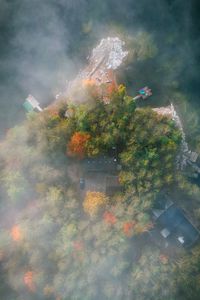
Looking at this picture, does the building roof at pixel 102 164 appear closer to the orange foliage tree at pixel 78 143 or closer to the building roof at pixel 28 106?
the orange foliage tree at pixel 78 143

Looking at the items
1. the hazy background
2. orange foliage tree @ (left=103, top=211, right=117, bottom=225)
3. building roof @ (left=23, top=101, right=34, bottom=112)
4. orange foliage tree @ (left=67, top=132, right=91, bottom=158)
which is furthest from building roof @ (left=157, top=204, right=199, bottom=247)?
building roof @ (left=23, top=101, right=34, bottom=112)

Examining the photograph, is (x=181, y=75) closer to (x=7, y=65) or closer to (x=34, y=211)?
(x=7, y=65)

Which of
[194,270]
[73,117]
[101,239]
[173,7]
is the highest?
[173,7]

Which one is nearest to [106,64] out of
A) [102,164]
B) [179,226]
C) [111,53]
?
[111,53]

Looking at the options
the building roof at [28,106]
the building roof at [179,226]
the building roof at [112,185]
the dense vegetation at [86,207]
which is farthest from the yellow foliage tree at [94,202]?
the building roof at [28,106]

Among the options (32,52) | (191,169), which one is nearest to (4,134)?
(32,52)

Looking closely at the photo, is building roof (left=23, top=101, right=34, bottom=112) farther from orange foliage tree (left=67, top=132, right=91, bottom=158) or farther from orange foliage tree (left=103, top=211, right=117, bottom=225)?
orange foliage tree (left=103, top=211, right=117, bottom=225)
